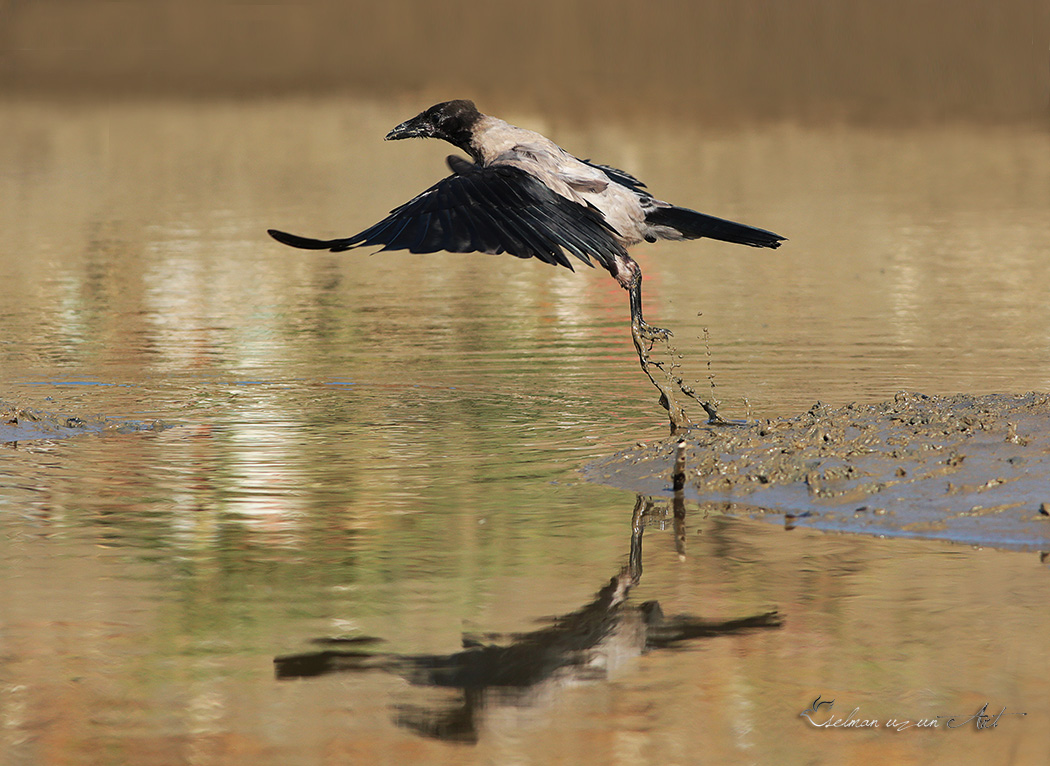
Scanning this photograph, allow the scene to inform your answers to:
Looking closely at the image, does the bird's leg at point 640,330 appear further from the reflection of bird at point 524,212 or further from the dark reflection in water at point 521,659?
the dark reflection in water at point 521,659

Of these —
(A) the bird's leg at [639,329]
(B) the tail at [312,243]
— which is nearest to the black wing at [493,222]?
(B) the tail at [312,243]

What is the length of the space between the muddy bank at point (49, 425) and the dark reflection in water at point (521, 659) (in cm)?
477

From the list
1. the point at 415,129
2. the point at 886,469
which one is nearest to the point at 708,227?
the point at 415,129

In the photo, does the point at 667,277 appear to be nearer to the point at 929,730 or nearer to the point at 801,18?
the point at 929,730

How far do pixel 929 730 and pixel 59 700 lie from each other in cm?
308

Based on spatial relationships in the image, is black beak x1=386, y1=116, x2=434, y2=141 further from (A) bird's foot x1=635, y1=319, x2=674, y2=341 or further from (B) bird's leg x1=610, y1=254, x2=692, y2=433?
(A) bird's foot x1=635, y1=319, x2=674, y2=341

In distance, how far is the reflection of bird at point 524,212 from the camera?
890 cm

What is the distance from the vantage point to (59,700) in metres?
5.81

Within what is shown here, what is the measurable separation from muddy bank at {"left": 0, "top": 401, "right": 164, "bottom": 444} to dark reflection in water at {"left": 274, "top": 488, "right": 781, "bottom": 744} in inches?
188

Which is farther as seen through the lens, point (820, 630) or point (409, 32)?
point (409, 32)

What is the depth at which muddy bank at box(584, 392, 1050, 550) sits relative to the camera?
8.08m

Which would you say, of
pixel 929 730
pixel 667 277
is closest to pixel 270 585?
pixel 929 730

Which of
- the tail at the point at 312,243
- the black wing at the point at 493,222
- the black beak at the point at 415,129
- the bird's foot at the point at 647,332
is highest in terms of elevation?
the black beak at the point at 415,129

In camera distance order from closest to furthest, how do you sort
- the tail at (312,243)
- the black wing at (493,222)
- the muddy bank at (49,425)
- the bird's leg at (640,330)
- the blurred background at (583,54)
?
1. the tail at (312,243)
2. the black wing at (493,222)
3. the bird's leg at (640,330)
4. the muddy bank at (49,425)
5. the blurred background at (583,54)
